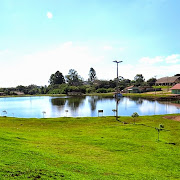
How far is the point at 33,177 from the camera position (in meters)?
6.95

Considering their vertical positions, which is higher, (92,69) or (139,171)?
(92,69)

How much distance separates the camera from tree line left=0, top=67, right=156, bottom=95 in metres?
145

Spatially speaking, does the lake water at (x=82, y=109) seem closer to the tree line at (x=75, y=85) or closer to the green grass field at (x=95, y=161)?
the green grass field at (x=95, y=161)

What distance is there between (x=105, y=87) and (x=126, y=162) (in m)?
145

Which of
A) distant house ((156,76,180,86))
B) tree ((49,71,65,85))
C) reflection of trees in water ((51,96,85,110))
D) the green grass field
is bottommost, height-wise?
reflection of trees in water ((51,96,85,110))

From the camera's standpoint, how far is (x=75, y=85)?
166 m

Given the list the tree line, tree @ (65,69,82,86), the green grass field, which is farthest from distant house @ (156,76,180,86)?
the green grass field

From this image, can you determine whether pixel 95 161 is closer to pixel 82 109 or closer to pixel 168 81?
pixel 82 109

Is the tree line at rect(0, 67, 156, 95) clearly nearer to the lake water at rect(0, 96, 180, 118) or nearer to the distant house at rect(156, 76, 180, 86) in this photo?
→ the distant house at rect(156, 76, 180, 86)

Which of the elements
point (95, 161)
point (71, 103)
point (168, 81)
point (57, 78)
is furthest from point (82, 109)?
point (57, 78)

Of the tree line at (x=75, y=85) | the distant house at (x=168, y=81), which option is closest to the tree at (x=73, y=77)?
the tree line at (x=75, y=85)

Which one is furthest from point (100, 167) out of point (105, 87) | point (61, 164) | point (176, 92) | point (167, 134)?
point (105, 87)

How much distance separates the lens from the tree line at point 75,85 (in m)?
145

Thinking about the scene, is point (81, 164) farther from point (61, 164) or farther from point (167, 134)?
point (167, 134)
